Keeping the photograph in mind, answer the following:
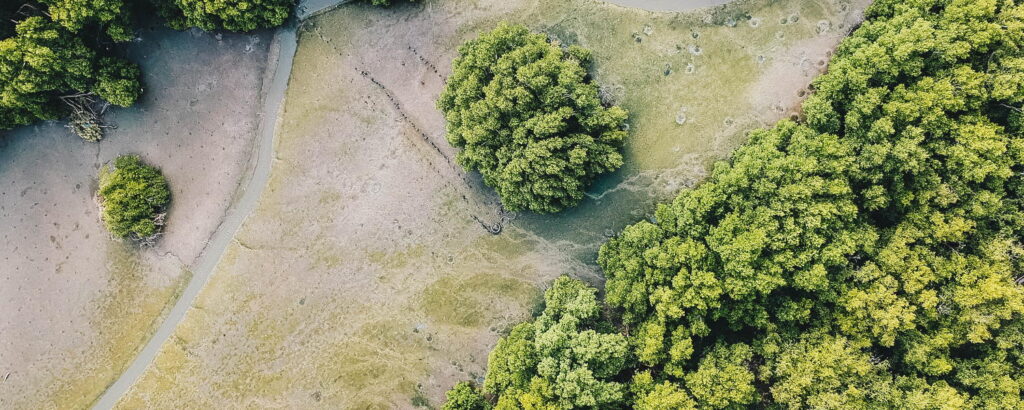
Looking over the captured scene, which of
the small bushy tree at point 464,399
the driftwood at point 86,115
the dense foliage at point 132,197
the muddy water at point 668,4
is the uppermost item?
the muddy water at point 668,4

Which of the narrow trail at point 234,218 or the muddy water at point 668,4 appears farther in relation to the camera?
the narrow trail at point 234,218

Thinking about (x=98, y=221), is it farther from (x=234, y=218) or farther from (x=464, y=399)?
(x=464, y=399)

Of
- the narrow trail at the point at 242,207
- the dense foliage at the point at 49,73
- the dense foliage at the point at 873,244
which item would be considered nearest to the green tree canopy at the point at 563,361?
the dense foliage at the point at 873,244

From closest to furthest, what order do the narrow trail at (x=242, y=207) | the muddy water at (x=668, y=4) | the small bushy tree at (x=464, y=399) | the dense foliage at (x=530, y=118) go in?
the dense foliage at (x=530, y=118) < the small bushy tree at (x=464, y=399) < the muddy water at (x=668, y=4) < the narrow trail at (x=242, y=207)

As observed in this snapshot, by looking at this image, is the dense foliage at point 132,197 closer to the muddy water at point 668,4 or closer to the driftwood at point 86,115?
the driftwood at point 86,115

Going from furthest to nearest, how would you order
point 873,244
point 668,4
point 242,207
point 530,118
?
point 242,207 → point 668,4 → point 530,118 → point 873,244

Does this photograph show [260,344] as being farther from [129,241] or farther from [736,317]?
[736,317]

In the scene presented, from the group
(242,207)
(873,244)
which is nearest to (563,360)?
(873,244)
